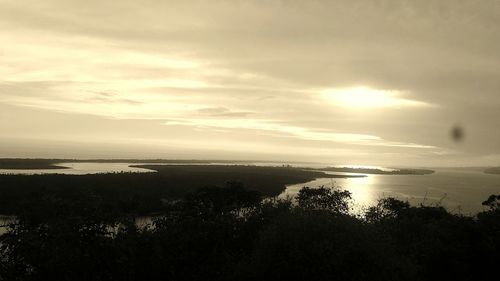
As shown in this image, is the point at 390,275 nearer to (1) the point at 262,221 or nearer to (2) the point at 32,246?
(1) the point at 262,221

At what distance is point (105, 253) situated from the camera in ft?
71.6

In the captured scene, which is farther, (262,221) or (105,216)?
(262,221)

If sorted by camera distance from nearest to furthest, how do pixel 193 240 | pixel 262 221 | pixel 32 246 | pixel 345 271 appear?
pixel 345 271 → pixel 32 246 → pixel 193 240 → pixel 262 221

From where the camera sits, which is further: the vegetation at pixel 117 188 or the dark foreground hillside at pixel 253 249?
the vegetation at pixel 117 188

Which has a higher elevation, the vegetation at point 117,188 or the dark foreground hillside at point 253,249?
the dark foreground hillside at point 253,249

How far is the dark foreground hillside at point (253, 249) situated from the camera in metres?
18.5

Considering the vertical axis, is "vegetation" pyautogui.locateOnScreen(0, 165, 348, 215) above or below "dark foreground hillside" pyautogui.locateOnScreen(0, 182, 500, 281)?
below

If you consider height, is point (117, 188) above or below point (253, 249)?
below

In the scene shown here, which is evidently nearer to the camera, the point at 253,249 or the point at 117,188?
the point at 253,249

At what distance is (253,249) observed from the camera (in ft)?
75.6

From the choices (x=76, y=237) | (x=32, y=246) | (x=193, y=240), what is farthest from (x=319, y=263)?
(x=32, y=246)

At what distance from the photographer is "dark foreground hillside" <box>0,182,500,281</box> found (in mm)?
18500

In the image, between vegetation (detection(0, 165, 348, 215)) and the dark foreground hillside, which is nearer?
the dark foreground hillside

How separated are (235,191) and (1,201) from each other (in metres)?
43.9
